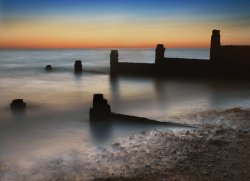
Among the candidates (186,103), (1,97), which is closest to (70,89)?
(1,97)

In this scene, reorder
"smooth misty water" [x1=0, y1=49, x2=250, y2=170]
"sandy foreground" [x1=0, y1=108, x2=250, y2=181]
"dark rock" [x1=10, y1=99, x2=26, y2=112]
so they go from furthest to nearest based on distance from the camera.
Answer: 1. "dark rock" [x1=10, y1=99, x2=26, y2=112]
2. "smooth misty water" [x1=0, y1=49, x2=250, y2=170]
3. "sandy foreground" [x1=0, y1=108, x2=250, y2=181]

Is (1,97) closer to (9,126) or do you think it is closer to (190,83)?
(9,126)

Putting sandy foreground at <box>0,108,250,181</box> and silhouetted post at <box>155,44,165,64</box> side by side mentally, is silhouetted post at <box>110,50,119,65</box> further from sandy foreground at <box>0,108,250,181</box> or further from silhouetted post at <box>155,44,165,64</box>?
sandy foreground at <box>0,108,250,181</box>

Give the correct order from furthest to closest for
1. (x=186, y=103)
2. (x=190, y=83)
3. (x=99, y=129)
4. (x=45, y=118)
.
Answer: (x=190, y=83) < (x=186, y=103) < (x=45, y=118) < (x=99, y=129)

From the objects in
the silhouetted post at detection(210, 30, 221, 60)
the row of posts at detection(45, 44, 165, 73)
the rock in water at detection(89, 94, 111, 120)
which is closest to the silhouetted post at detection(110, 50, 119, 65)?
the row of posts at detection(45, 44, 165, 73)

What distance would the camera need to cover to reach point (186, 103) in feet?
47.9

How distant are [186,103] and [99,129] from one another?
6.04 metres

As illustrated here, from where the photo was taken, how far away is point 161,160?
6426 millimetres

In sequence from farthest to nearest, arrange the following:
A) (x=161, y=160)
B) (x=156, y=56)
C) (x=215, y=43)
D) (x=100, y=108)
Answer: (x=156, y=56) < (x=215, y=43) < (x=100, y=108) < (x=161, y=160)

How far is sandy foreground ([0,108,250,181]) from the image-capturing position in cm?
577

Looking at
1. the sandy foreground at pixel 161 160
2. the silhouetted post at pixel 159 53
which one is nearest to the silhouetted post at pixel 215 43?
the silhouetted post at pixel 159 53

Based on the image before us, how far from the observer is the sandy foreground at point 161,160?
18.9ft

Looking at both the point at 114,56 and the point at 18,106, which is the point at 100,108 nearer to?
the point at 18,106

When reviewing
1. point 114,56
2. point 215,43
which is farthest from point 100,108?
point 114,56
